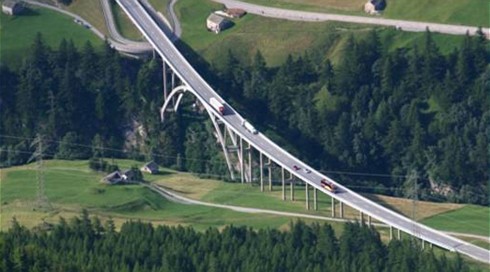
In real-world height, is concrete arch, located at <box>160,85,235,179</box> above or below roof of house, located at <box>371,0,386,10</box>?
below

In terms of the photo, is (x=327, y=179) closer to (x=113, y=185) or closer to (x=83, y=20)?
(x=113, y=185)

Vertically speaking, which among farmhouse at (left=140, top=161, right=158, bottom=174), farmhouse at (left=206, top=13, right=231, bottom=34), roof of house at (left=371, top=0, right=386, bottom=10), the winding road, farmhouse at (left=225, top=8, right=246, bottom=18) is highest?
roof of house at (left=371, top=0, right=386, bottom=10)

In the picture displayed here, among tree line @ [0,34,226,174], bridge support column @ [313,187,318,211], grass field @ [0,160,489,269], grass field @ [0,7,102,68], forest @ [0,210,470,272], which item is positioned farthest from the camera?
grass field @ [0,7,102,68]

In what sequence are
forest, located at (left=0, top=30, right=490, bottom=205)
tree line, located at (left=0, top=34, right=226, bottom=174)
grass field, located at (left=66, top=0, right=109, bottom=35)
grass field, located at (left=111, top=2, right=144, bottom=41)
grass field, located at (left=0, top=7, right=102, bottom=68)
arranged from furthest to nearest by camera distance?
grass field, located at (left=66, top=0, right=109, bottom=35) → grass field, located at (left=111, top=2, right=144, bottom=41) → grass field, located at (left=0, top=7, right=102, bottom=68) → tree line, located at (left=0, top=34, right=226, bottom=174) → forest, located at (left=0, top=30, right=490, bottom=205)

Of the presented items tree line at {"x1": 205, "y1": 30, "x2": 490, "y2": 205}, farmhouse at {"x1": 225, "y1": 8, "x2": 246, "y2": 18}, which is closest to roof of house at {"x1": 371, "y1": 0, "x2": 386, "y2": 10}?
tree line at {"x1": 205, "y1": 30, "x2": 490, "y2": 205}

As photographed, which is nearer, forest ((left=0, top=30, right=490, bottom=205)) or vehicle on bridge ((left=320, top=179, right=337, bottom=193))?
vehicle on bridge ((left=320, top=179, right=337, bottom=193))

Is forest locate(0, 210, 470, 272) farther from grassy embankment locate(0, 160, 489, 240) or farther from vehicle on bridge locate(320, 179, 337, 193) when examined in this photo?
vehicle on bridge locate(320, 179, 337, 193)

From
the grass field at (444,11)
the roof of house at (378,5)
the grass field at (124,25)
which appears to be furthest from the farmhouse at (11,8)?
the grass field at (444,11)
